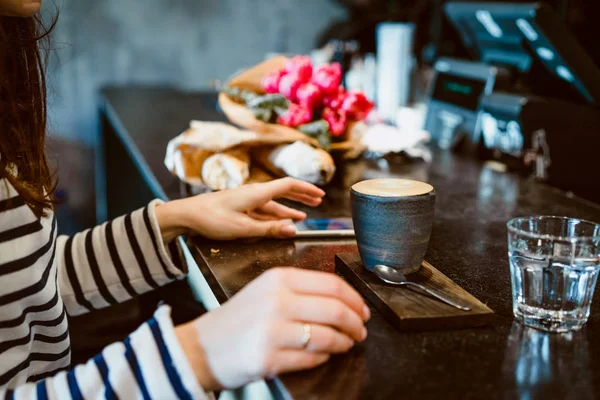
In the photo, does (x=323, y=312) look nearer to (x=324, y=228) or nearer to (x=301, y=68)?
(x=324, y=228)

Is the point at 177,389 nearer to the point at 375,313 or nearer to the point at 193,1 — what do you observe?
the point at 375,313

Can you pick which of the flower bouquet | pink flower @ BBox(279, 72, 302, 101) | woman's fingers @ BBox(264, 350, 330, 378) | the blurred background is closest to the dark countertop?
woman's fingers @ BBox(264, 350, 330, 378)

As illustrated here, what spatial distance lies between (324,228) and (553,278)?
1.42 ft

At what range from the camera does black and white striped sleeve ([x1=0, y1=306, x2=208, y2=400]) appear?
64cm

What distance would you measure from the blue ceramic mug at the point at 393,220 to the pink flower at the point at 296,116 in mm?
622

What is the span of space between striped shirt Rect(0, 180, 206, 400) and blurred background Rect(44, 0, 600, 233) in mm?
2653

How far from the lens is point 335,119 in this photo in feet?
4.88

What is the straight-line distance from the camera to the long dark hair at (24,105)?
96 centimetres

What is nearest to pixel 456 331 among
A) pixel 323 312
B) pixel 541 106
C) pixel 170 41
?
pixel 323 312

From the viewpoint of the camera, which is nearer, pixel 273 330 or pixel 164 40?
pixel 273 330

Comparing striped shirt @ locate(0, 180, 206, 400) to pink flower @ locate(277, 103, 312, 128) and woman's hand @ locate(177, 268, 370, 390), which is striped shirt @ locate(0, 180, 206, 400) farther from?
pink flower @ locate(277, 103, 312, 128)

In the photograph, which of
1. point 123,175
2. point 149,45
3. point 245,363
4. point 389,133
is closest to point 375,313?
point 245,363

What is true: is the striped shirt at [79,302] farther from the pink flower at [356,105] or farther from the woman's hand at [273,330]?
the pink flower at [356,105]

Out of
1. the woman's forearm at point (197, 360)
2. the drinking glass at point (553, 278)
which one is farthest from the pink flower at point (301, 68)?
the woman's forearm at point (197, 360)
